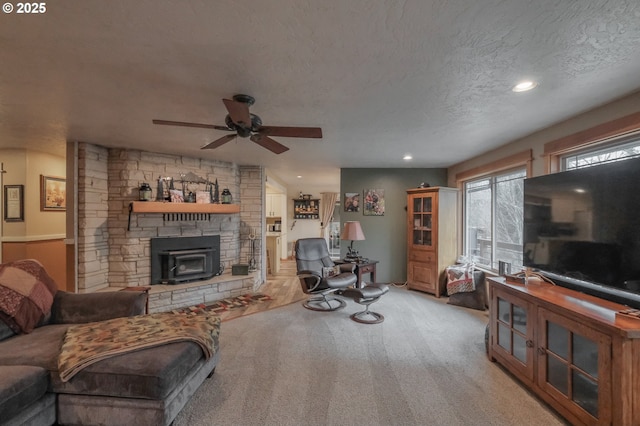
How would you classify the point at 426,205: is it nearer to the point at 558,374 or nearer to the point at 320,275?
the point at 320,275

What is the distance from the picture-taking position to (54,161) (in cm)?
459

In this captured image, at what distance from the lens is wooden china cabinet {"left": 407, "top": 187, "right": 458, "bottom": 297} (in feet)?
15.2

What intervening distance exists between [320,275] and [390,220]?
2.19 m

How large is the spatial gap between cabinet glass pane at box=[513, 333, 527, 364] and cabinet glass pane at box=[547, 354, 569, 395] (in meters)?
0.22

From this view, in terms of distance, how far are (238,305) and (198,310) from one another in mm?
564

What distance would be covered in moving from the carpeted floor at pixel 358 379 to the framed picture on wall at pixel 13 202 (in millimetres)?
3821

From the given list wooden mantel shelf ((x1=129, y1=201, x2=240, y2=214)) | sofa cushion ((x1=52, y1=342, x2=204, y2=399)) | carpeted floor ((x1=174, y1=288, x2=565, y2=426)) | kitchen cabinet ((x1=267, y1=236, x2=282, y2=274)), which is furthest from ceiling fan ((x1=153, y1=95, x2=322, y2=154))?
kitchen cabinet ((x1=267, y1=236, x2=282, y2=274))

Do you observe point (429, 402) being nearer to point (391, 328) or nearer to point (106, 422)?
point (391, 328)

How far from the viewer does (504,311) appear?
2424mm

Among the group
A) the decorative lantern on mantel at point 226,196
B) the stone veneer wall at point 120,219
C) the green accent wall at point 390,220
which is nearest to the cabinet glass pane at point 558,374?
the green accent wall at point 390,220

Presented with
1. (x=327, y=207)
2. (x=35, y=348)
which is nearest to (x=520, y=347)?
(x=35, y=348)

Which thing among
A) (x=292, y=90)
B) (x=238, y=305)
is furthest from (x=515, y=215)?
(x=238, y=305)

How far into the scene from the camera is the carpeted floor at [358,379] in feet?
6.07

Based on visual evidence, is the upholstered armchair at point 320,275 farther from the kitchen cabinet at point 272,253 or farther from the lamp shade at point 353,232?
the kitchen cabinet at point 272,253
